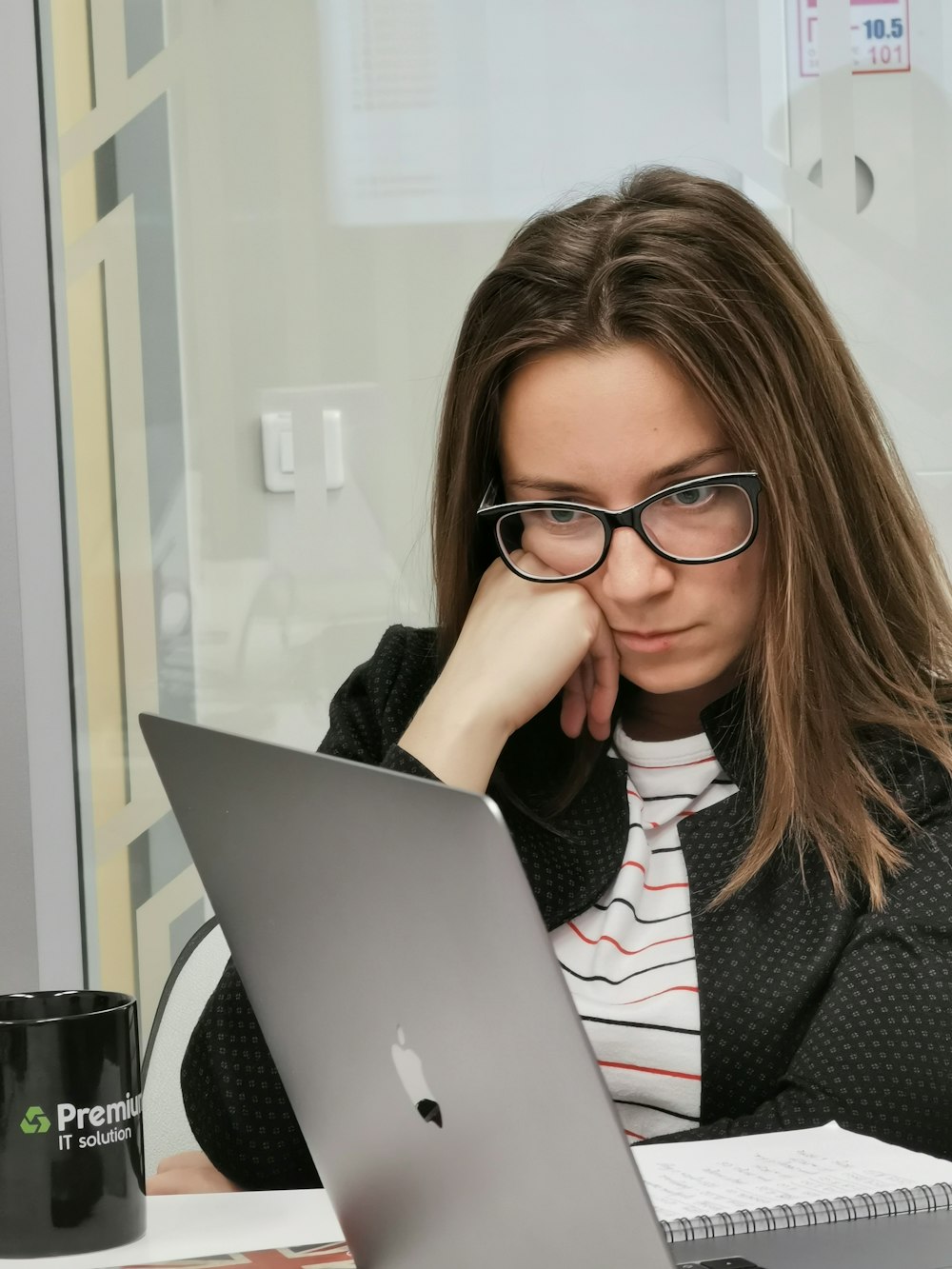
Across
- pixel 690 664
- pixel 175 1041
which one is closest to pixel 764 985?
pixel 690 664

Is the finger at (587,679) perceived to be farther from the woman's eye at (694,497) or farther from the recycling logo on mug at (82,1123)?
the recycling logo on mug at (82,1123)

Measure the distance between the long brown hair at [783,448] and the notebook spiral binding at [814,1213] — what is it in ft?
1.31

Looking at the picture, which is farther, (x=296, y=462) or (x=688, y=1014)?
(x=296, y=462)

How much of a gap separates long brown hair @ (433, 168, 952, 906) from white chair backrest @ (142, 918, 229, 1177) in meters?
0.33

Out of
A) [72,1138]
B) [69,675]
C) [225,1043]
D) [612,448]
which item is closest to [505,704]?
[612,448]

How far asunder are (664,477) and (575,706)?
0.24 metres

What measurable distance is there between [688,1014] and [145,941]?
1175mm

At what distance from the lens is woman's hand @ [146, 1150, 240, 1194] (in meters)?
0.89

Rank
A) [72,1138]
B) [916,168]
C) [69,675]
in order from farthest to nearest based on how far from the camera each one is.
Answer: [69,675], [916,168], [72,1138]

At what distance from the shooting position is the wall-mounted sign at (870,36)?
6.03 feet

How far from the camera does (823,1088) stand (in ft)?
2.91

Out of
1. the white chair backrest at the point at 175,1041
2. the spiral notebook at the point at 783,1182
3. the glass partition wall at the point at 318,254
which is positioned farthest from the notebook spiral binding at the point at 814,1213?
the glass partition wall at the point at 318,254

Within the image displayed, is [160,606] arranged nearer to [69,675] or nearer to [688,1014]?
[69,675]

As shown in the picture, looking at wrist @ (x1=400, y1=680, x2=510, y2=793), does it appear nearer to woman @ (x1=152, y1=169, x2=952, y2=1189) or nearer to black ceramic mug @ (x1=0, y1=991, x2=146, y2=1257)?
woman @ (x1=152, y1=169, x2=952, y2=1189)
